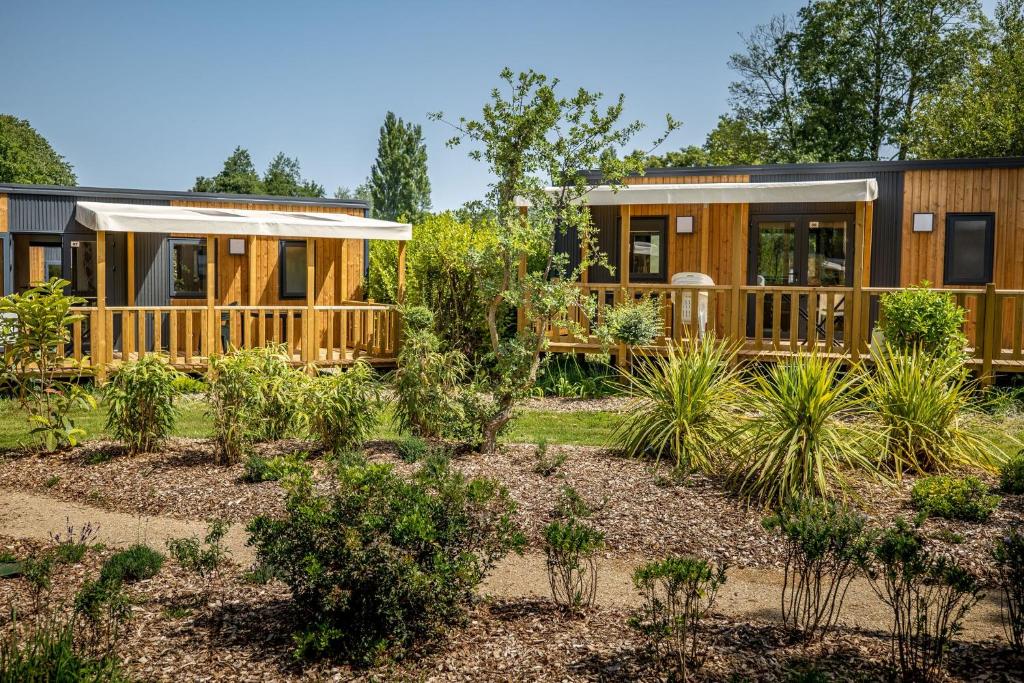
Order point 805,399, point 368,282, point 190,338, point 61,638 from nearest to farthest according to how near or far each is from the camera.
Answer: point 61,638
point 805,399
point 190,338
point 368,282

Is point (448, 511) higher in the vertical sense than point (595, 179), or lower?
lower

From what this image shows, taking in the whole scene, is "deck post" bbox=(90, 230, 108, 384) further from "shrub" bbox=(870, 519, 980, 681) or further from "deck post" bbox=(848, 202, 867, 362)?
"shrub" bbox=(870, 519, 980, 681)

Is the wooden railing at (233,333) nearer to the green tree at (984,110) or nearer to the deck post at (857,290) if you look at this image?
the deck post at (857,290)

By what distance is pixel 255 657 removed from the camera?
402 cm

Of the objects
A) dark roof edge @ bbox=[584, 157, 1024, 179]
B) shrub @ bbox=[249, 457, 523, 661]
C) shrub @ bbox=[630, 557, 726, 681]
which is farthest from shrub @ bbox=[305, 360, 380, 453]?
dark roof edge @ bbox=[584, 157, 1024, 179]

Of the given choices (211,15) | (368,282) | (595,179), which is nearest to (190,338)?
(368,282)

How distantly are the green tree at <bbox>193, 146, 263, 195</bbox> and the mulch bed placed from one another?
160ft

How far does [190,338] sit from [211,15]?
19.4 meters

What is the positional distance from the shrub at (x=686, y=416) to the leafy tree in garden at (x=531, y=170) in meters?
0.96

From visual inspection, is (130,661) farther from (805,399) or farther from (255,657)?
(805,399)

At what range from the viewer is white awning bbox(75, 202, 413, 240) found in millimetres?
12383

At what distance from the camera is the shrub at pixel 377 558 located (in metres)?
4.05

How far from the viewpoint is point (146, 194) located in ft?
51.1

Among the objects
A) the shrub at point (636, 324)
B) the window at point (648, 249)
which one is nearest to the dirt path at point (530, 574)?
the shrub at point (636, 324)
